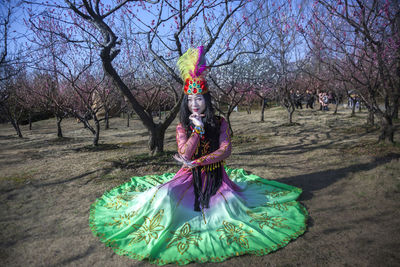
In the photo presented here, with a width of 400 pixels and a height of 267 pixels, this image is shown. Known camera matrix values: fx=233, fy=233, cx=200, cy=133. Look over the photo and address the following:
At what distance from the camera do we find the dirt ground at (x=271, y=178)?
6.88 feet

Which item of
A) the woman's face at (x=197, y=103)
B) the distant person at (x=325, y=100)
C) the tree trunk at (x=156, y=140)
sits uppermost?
the distant person at (x=325, y=100)

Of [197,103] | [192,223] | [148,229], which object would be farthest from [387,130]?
[148,229]

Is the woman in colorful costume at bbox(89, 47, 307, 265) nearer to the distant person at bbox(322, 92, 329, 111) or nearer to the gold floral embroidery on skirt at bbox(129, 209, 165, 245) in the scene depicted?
the gold floral embroidery on skirt at bbox(129, 209, 165, 245)

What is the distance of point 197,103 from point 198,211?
4.09ft

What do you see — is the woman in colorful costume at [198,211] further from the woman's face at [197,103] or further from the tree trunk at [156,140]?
the tree trunk at [156,140]

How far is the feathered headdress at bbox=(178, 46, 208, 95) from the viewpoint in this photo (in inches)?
107

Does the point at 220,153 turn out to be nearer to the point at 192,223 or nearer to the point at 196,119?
the point at 196,119

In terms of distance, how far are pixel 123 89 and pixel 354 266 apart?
4.72 m

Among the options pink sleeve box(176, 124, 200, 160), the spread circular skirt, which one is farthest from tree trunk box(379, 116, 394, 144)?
pink sleeve box(176, 124, 200, 160)

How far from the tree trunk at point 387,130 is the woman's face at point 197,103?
4.77 meters

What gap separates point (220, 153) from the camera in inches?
105

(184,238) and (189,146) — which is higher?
(189,146)

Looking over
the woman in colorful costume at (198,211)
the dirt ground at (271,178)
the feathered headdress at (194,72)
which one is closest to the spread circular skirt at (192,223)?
the woman in colorful costume at (198,211)

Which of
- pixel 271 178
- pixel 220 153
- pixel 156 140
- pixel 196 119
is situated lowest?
pixel 271 178
